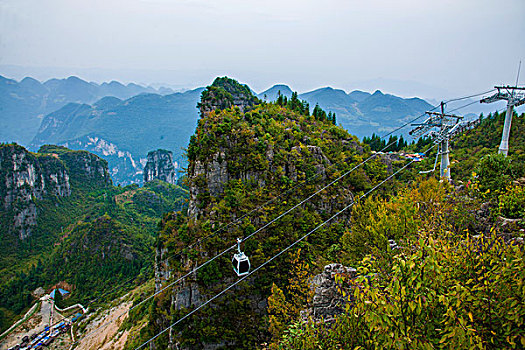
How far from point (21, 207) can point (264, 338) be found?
341 feet

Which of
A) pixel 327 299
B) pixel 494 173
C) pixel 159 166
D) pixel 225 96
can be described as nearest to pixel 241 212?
pixel 327 299

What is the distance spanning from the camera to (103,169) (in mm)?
117625

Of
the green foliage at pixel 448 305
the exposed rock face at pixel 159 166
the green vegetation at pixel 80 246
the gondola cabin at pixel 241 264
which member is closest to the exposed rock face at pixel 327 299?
the gondola cabin at pixel 241 264

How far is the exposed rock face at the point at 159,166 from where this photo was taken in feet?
452

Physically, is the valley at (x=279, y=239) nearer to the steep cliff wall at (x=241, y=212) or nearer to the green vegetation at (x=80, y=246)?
the steep cliff wall at (x=241, y=212)

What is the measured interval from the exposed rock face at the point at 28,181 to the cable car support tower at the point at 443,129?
11192 cm

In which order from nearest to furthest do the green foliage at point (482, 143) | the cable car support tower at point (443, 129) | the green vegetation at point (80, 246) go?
the cable car support tower at point (443, 129) < the green foliage at point (482, 143) < the green vegetation at point (80, 246)

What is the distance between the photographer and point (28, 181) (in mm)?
90062

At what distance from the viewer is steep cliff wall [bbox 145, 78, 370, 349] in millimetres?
21531

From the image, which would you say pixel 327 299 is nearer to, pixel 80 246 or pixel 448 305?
pixel 448 305

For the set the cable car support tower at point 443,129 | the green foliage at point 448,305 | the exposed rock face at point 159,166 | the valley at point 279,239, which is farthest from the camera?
the exposed rock face at point 159,166

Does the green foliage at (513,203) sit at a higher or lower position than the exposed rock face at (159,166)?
higher

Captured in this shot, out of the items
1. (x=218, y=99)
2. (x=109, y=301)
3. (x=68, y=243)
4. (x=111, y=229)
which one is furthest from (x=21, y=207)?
(x=218, y=99)

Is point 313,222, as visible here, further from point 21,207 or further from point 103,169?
point 103,169
